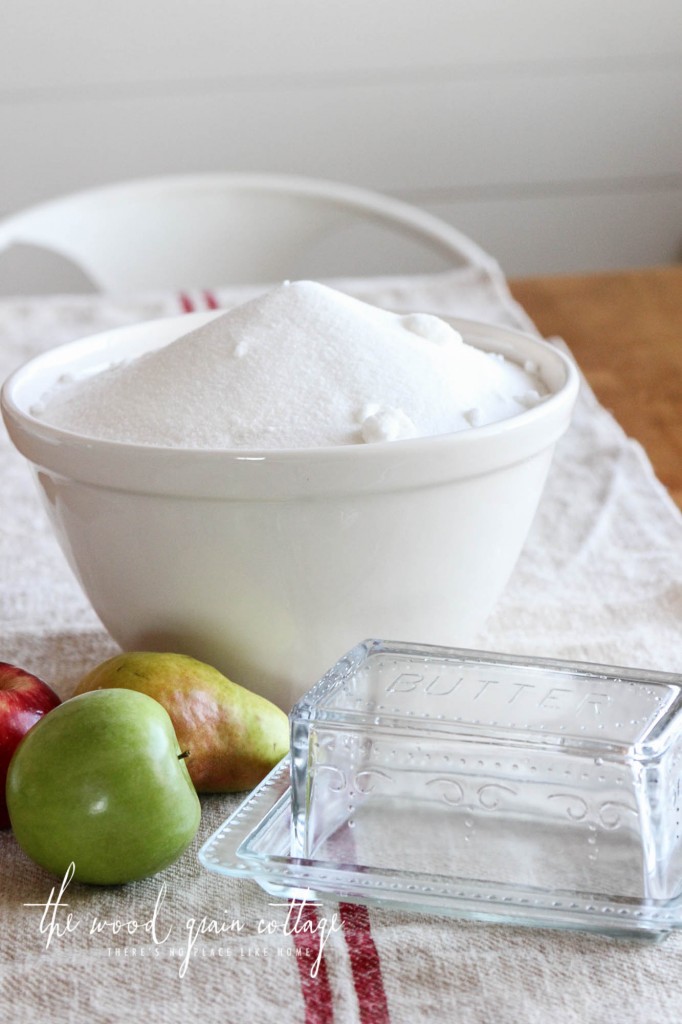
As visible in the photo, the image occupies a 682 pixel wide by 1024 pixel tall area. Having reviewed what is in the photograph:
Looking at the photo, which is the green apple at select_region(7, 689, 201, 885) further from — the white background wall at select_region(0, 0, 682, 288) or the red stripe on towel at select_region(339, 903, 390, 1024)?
the white background wall at select_region(0, 0, 682, 288)

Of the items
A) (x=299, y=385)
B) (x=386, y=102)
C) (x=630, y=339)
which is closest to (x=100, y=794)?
(x=299, y=385)

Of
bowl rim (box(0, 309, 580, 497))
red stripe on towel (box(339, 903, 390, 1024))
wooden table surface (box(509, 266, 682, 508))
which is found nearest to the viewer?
red stripe on towel (box(339, 903, 390, 1024))

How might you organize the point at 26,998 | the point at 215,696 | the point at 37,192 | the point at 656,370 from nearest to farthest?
the point at 26,998 → the point at 215,696 → the point at 656,370 → the point at 37,192

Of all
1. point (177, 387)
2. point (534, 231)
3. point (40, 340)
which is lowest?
point (534, 231)

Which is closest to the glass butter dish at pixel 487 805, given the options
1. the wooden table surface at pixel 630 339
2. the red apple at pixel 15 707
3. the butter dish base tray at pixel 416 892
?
the butter dish base tray at pixel 416 892

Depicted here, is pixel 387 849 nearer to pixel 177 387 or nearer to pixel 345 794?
pixel 345 794

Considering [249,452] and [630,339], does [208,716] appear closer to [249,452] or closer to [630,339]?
[249,452]

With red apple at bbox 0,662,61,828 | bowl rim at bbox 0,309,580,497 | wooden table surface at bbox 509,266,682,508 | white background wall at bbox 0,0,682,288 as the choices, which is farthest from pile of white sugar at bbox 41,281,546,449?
white background wall at bbox 0,0,682,288

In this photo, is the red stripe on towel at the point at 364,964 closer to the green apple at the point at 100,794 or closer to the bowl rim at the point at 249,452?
the green apple at the point at 100,794

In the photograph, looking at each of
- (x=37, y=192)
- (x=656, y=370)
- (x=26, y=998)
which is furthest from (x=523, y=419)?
(x=37, y=192)
